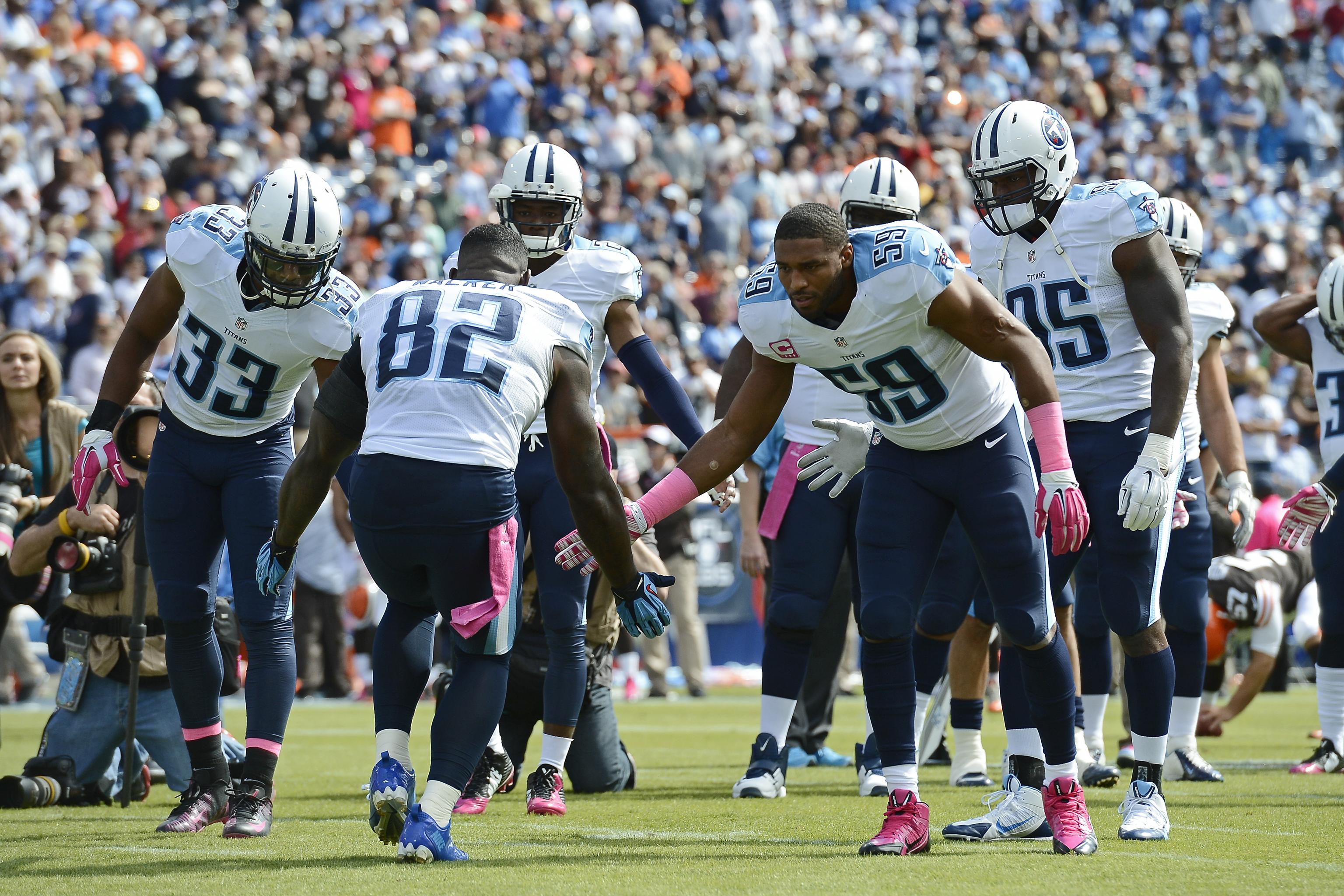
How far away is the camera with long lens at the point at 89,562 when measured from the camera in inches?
234

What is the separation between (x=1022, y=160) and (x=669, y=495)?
1.68m

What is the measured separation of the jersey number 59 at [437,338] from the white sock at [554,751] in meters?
1.90

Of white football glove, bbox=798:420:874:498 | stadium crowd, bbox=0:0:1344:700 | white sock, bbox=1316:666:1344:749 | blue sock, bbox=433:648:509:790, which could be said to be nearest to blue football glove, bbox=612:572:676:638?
blue sock, bbox=433:648:509:790

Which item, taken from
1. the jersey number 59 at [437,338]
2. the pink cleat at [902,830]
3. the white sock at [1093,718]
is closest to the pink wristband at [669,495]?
the jersey number 59 at [437,338]

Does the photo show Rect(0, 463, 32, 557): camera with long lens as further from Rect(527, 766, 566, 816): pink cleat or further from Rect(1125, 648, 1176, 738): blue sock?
Rect(1125, 648, 1176, 738): blue sock

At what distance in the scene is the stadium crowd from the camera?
556 inches

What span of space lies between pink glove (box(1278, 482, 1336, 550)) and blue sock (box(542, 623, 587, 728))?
2.75m

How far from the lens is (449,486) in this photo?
13.7 feet

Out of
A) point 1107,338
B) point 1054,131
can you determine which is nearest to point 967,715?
point 1107,338

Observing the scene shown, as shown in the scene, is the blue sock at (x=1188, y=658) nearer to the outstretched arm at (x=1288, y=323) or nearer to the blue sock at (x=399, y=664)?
the outstretched arm at (x=1288, y=323)

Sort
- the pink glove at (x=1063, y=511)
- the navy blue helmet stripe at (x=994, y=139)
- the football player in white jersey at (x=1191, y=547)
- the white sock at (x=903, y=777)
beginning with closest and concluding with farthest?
the pink glove at (x=1063, y=511)
the white sock at (x=903, y=777)
the navy blue helmet stripe at (x=994, y=139)
the football player in white jersey at (x=1191, y=547)

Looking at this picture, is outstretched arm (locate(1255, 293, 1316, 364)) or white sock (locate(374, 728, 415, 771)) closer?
white sock (locate(374, 728, 415, 771))

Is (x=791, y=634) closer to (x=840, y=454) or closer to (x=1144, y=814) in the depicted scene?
(x=840, y=454)

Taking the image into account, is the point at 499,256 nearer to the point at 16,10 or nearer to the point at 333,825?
the point at 333,825
